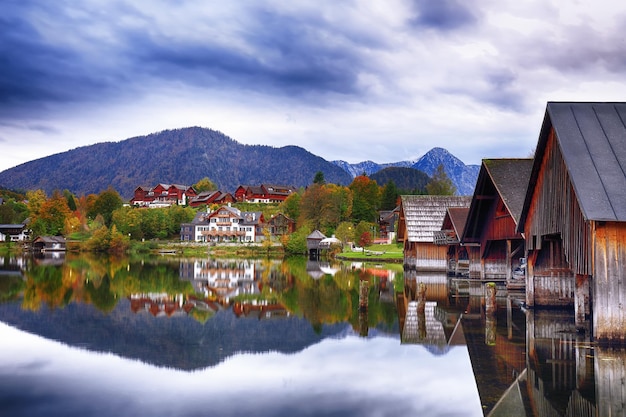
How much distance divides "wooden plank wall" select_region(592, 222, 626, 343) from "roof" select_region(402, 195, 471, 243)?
115 ft

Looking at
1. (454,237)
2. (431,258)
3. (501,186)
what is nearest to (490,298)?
(501,186)

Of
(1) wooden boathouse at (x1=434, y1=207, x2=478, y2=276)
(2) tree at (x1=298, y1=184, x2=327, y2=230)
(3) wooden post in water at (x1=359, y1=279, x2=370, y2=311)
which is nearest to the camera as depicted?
(3) wooden post in water at (x1=359, y1=279, x2=370, y2=311)

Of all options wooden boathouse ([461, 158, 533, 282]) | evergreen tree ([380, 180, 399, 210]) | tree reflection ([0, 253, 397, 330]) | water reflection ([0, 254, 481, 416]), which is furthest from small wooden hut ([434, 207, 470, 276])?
evergreen tree ([380, 180, 399, 210])

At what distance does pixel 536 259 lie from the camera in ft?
84.7

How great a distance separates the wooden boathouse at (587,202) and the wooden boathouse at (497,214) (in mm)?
8221

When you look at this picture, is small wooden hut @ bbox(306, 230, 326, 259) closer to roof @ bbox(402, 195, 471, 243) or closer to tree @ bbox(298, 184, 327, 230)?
tree @ bbox(298, 184, 327, 230)

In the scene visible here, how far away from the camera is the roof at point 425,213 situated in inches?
2099

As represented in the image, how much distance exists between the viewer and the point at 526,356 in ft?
54.9

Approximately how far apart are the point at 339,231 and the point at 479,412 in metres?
83.5

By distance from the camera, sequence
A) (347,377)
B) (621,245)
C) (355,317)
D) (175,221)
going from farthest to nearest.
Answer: (175,221) < (355,317) < (621,245) < (347,377)

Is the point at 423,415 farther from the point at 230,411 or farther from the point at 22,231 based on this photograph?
the point at 22,231

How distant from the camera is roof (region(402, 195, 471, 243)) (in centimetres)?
5331

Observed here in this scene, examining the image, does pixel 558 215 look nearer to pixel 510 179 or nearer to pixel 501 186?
pixel 501 186

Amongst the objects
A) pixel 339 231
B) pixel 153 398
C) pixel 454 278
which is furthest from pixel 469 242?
pixel 339 231
